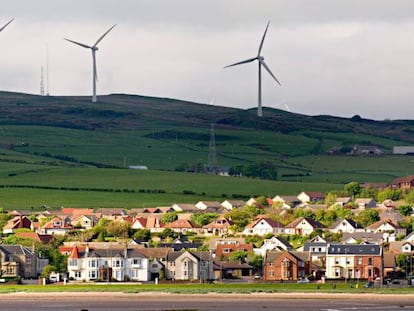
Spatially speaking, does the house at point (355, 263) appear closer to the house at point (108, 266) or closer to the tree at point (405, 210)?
the house at point (108, 266)

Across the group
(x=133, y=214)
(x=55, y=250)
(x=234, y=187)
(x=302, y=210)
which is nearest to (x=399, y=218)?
(x=302, y=210)

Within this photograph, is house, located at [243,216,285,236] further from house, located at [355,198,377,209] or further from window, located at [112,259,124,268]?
window, located at [112,259,124,268]

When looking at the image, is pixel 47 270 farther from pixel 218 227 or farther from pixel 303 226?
pixel 218 227

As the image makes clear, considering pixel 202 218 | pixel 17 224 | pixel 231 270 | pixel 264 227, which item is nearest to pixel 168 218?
pixel 202 218

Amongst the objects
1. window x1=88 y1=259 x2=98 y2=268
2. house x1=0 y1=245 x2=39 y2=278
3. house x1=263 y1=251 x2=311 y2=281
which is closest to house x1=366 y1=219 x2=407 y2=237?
house x1=263 y1=251 x2=311 y2=281

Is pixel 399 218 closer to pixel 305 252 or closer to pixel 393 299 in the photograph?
pixel 305 252

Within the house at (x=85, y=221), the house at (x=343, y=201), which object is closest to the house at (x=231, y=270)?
the house at (x=85, y=221)
